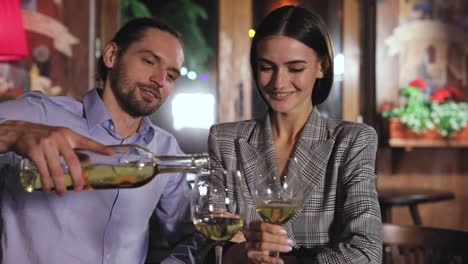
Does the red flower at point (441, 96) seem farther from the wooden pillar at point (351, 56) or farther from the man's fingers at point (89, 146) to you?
the man's fingers at point (89, 146)

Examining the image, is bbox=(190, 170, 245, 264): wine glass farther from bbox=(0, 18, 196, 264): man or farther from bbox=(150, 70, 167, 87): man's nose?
bbox=(150, 70, 167, 87): man's nose

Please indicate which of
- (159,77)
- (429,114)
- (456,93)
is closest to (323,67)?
(159,77)

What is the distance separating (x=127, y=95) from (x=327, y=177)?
698 mm

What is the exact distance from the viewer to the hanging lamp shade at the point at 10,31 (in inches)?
99.0

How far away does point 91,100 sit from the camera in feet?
6.41

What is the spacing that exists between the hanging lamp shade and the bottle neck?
1550 mm

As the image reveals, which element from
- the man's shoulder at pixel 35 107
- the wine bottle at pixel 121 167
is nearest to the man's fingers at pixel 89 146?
the wine bottle at pixel 121 167

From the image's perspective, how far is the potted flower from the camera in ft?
15.3

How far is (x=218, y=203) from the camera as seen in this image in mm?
1245

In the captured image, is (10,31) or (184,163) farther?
(10,31)

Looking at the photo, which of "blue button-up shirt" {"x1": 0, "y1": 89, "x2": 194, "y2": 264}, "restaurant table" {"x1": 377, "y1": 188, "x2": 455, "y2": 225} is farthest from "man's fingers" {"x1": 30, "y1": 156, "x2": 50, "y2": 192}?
"restaurant table" {"x1": 377, "y1": 188, "x2": 455, "y2": 225}

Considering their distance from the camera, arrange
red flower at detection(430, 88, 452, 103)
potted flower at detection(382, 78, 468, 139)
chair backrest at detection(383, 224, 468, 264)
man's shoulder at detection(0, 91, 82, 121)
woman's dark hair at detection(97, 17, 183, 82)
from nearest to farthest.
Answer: chair backrest at detection(383, 224, 468, 264) → man's shoulder at detection(0, 91, 82, 121) → woman's dark hair at detection(97, 17, 183, 82) → potted flower at detection(382, 78, 468, 139) → red flower at detection(430, 88, 452, 103)

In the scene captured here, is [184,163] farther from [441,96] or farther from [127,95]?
[441,96]

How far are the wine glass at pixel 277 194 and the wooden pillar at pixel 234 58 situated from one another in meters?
3.31
